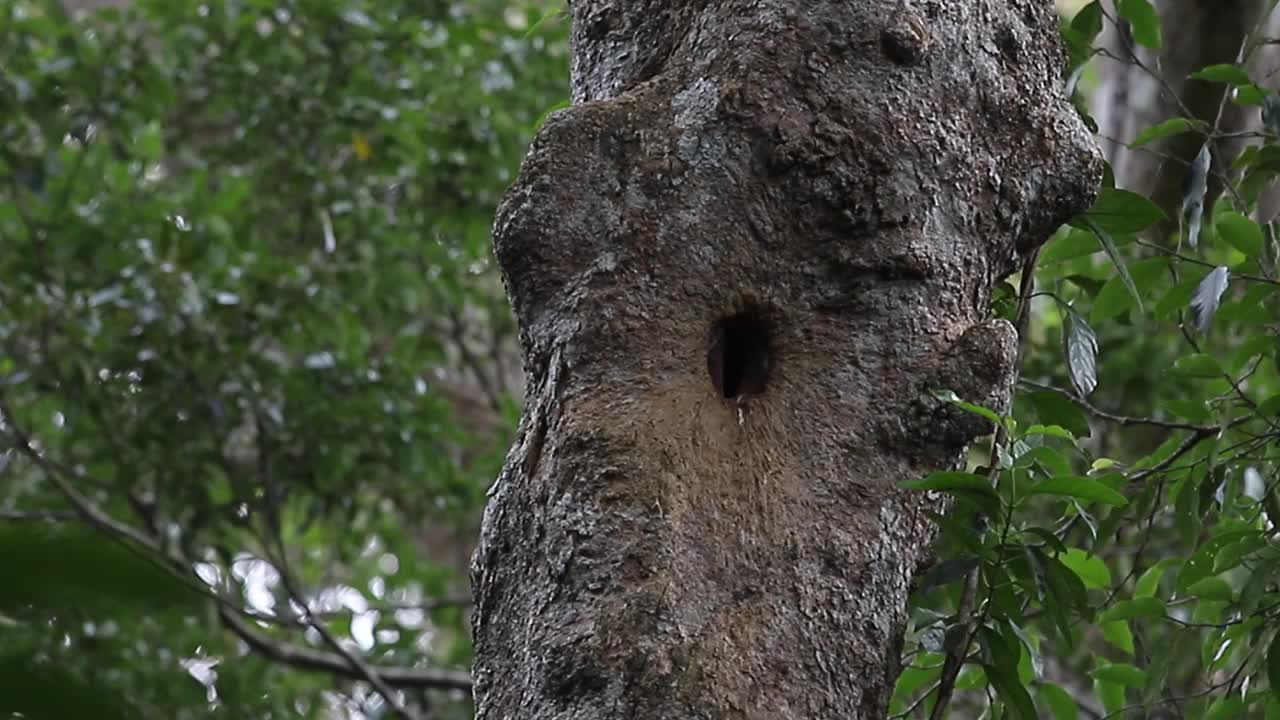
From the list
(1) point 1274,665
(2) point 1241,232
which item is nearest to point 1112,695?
(1) point 1274,665

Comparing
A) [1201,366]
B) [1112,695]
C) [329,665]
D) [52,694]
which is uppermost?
[52,694]

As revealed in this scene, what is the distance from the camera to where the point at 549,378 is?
69.6 inches

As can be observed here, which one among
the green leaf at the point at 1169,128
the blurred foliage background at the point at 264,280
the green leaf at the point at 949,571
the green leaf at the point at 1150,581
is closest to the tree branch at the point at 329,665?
the blurred foliage background at the point at 264,280

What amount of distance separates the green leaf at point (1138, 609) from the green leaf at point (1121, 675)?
8cm

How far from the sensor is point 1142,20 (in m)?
2.66

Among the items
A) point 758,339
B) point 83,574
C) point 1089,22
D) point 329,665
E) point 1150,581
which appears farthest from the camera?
point 329,665

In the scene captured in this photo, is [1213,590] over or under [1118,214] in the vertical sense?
under

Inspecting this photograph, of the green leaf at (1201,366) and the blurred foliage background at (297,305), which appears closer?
the green leaf at (1201,366)

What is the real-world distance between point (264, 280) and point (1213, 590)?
295 centimetres

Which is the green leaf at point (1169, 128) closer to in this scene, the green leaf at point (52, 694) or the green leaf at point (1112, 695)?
the green leaf at point (1112, 695)

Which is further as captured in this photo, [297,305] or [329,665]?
[297,305]

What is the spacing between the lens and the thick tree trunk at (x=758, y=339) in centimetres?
165

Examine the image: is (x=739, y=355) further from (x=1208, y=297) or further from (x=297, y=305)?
(x=297, y=305)

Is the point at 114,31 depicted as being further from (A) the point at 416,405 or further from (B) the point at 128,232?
(A) the point at 416,405
